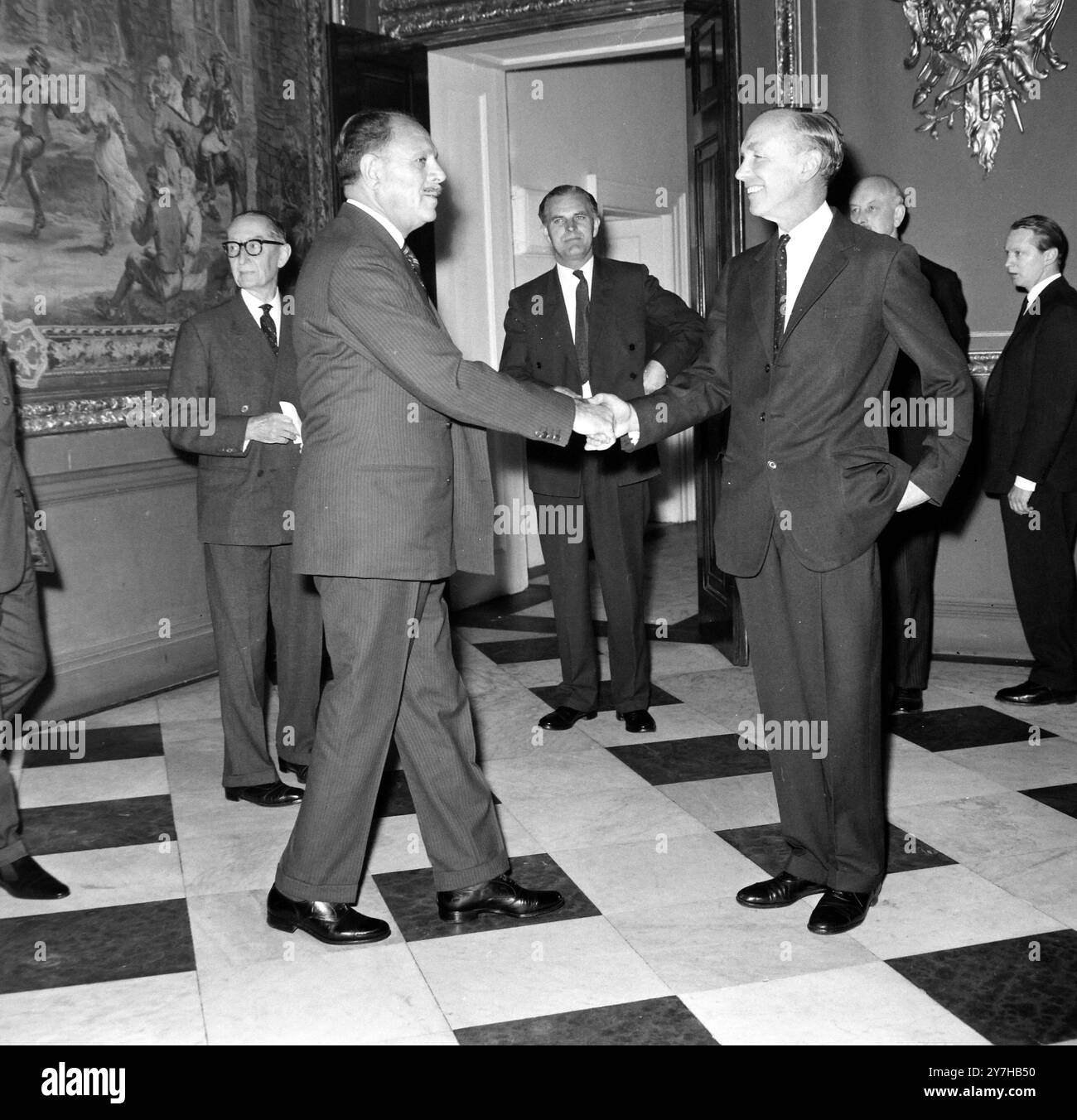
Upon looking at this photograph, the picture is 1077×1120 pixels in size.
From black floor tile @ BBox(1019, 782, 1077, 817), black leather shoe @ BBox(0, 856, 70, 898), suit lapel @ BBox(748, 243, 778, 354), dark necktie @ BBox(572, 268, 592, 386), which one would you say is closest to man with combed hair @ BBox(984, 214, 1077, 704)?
black floor tile @ BBox(1019, 782, 1077, 817)

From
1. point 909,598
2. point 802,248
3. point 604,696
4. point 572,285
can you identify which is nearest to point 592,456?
point 572,285

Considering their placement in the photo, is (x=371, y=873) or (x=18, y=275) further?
(x=18, y=275)

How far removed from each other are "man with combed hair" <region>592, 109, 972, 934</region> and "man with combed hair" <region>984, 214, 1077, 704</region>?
225 cm

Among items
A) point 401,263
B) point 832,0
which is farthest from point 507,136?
point 401,263

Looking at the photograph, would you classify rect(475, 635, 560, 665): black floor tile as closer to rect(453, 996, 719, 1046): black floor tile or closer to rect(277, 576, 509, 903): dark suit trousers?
rect(277, 576, 509, 903): dark suit trousers

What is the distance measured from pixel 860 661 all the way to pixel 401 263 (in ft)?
4.54

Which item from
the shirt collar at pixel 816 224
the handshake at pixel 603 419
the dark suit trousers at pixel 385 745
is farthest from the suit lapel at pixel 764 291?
the dark suit trousers at pixel 385 745

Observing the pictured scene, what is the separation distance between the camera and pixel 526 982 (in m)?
2.85

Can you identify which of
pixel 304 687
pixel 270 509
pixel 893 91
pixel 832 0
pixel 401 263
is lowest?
pixel 304 687

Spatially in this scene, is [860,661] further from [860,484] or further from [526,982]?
[526,982]

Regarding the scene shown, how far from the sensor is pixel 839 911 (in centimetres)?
A: 308

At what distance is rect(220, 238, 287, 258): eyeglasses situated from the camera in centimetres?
410

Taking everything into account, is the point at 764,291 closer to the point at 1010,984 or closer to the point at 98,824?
the point at 1010,984

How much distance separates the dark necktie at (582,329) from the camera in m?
4.93
